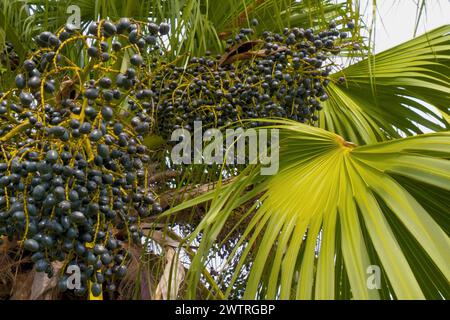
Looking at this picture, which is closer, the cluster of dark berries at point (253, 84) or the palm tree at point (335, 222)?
the palm tree at point (335, 222)

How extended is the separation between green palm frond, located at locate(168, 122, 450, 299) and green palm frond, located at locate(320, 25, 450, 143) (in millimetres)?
796

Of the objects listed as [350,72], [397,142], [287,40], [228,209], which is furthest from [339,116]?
[228,209]

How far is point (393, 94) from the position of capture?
2.34m

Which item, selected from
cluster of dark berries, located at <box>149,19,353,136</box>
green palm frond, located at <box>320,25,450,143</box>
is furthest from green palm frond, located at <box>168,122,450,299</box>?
green palm frond, located at <box>320,25,450,143</box>

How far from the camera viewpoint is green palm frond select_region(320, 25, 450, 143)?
7.41ft

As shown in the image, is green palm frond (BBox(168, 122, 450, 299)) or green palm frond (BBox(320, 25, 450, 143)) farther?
green palm frond (BBox(320, 25, 450, 143))

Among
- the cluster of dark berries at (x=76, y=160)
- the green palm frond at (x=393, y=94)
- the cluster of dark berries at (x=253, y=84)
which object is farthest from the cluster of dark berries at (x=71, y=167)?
the green palm frond at (x=393, y=94)

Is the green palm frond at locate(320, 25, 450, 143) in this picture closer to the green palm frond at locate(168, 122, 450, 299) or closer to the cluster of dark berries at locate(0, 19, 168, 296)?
the green palm frond at locate(168, 122, 450, 299)

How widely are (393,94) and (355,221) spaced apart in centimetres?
122

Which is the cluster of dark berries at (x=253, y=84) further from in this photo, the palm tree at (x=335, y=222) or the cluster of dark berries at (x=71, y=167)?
the cluster of dark berries at (x=71, y=167)

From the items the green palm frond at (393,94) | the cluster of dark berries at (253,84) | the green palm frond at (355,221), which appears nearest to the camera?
the green palm frond at (355,221)

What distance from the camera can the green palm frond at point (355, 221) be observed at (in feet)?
3.73

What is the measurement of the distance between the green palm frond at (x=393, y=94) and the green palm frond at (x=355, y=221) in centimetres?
80

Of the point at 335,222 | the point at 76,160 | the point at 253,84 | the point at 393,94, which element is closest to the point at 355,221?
the point at 335,222
